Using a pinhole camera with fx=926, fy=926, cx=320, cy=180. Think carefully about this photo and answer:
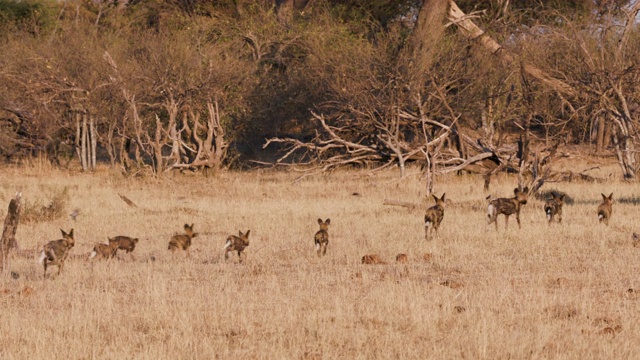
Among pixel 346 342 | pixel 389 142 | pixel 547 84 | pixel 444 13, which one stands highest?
pixel 444 13

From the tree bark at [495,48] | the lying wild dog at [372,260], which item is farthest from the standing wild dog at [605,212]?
the tree bark at [495,48]

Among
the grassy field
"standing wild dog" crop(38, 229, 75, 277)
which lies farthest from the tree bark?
"standing wild dog" crop(38, 229, 75, 277)

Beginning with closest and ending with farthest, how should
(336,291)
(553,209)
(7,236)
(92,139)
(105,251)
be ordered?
(336,291) < (7,236) < (105,251) < (553,209) < (92,139)

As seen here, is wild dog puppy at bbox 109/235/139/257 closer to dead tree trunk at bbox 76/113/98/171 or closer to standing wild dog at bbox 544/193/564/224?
standing wild dog at bbox 544/193/564/224

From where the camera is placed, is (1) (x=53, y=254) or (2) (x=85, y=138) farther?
(2) (x=85, y=138)

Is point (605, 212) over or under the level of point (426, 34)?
under

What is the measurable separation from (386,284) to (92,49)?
22329 millimetres

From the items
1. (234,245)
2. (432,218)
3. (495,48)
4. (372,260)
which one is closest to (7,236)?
(234,245)

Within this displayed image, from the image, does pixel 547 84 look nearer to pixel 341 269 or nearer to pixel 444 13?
pixel 444 13

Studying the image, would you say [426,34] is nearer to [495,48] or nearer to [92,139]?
[495,48]

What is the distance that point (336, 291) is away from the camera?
9.48m

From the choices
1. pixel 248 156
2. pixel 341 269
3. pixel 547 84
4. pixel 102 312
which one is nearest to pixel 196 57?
pixel 248 156

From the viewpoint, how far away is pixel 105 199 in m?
20.6

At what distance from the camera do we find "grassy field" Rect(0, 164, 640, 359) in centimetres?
723
